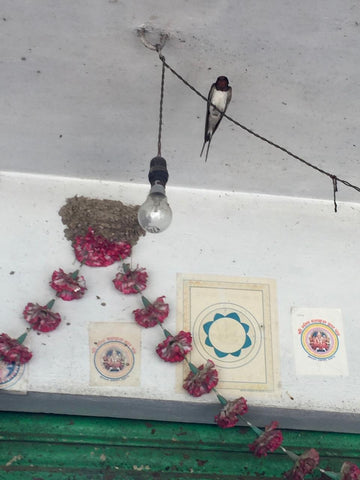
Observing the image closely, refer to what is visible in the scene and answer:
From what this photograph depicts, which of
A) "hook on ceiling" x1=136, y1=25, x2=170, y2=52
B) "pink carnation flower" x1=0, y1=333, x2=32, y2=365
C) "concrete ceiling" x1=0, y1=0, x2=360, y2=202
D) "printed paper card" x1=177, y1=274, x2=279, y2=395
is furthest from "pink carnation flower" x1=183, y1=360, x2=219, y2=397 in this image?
"hook on ceiling" x1=136, y1=25, x2=170, y2=52

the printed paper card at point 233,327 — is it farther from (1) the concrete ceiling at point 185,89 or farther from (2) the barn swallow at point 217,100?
(2) the barn swallow at point 217,100

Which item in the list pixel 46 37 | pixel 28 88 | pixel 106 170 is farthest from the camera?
pixel 106 170

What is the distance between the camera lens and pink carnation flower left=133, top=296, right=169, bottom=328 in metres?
2.71

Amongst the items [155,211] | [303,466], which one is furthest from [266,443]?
[155,211]

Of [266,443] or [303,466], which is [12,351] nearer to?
[266,443]

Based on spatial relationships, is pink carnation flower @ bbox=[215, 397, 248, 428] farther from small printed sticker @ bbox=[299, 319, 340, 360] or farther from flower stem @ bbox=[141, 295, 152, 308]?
flower stem @ bbox=[141, 295, 152, 308]

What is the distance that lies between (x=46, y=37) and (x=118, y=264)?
3.93 ft

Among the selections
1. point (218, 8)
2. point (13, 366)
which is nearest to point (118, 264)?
point (13, 366)

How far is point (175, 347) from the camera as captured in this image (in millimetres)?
2611

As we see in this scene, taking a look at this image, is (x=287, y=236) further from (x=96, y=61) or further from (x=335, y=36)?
(x=96, y=61)

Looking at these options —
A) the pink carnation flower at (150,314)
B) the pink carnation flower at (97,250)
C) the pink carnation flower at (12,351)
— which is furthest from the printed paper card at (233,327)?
the pink carnation flower at (12,351)

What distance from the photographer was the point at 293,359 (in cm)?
277

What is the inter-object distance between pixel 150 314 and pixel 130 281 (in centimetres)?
21

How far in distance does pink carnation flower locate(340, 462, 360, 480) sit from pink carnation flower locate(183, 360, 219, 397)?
67 cm
